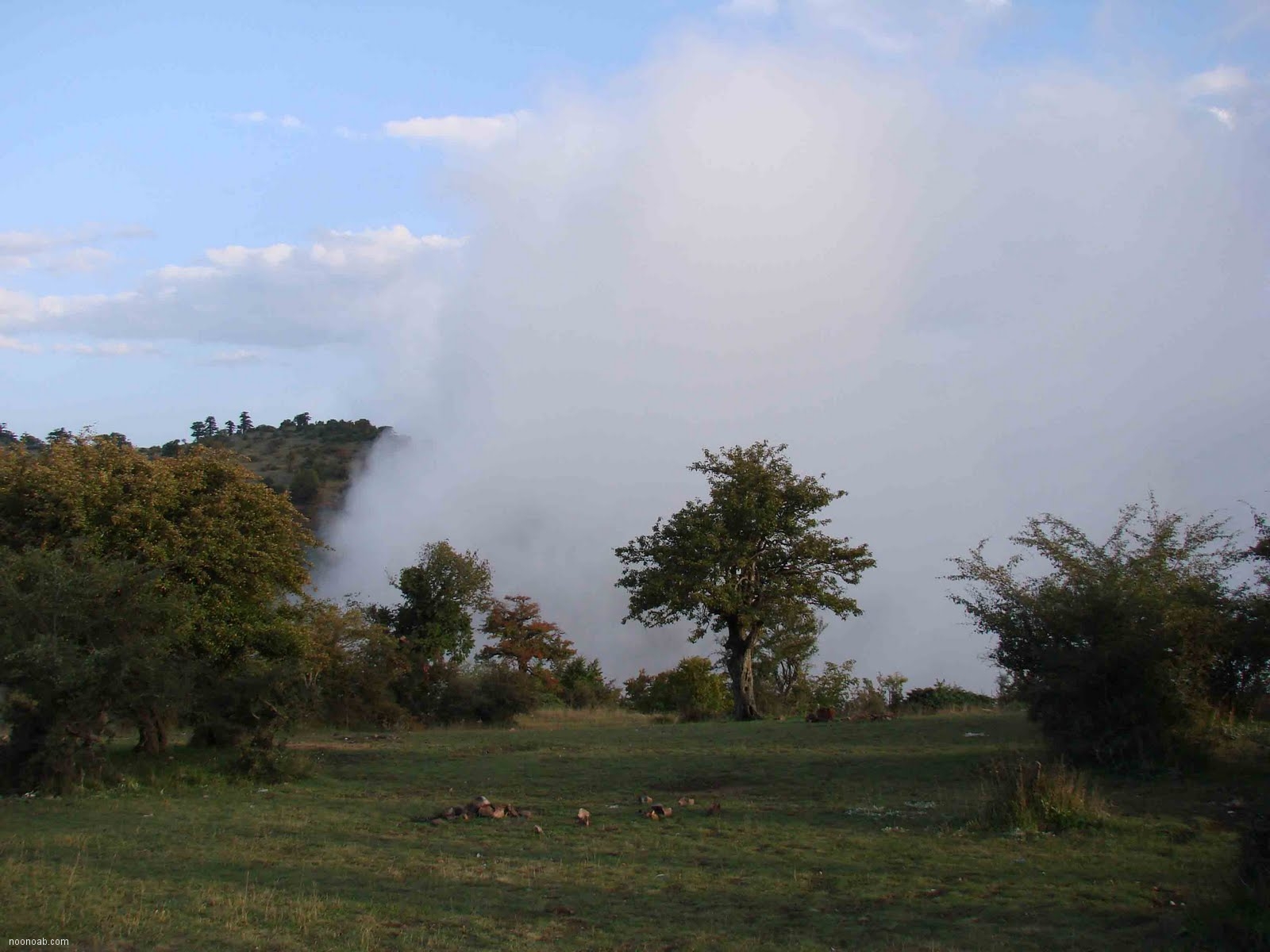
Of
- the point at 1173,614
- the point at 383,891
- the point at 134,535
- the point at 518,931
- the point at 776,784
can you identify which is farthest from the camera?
the point at 134,535

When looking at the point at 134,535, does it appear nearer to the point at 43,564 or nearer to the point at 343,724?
the point at 43,564

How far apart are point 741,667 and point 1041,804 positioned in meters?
24.0

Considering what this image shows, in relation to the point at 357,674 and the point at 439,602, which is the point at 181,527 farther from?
the point at 439,602

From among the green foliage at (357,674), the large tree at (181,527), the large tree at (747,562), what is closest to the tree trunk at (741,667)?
the large tree at (747,562)

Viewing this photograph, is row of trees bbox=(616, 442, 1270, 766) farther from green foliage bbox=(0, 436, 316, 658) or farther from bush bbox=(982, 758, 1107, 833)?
green foliage bbox=(0, 436, 316, 658)

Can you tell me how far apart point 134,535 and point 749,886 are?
16.3m

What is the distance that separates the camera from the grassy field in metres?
9.02

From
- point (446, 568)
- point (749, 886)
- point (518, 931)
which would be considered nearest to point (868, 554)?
point (446, 568)

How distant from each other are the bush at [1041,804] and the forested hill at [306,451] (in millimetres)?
57978

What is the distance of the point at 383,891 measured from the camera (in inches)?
424

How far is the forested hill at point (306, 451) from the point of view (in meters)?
72.9

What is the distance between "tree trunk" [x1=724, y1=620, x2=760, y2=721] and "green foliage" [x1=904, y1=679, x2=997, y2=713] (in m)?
5.65

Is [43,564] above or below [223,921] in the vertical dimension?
above

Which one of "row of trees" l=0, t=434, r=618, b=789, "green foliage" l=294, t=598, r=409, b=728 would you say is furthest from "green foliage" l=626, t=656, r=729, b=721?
"row of trees" l=0, t=434, r=618, b=789
